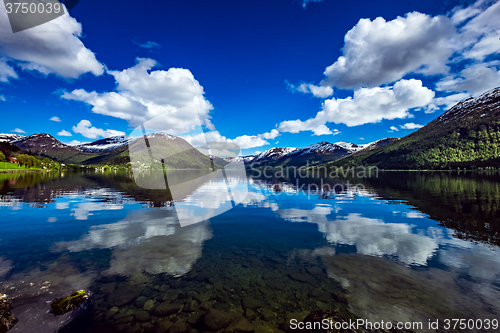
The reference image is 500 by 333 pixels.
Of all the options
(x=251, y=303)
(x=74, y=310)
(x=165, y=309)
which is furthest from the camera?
(x=251, y=303)

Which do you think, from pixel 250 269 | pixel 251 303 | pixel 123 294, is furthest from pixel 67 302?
pixel 250 269

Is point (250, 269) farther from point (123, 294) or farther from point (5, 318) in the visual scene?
point (5, 318)

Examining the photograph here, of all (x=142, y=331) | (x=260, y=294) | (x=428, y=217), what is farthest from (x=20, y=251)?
(x=428, y=217)

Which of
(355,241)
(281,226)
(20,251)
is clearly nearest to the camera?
(20,251)

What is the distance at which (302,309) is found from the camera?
11.1 m

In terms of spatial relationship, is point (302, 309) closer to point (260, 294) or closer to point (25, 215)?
point (260, 294)

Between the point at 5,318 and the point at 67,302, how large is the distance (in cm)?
211

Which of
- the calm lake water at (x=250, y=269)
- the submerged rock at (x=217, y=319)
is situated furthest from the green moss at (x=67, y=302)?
the submerged rock at (x=217, y=319)

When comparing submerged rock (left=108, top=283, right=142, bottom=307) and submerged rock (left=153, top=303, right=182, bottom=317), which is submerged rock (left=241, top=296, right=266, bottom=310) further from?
submerged rock (left=108, top=283, right=142, bottom=307)

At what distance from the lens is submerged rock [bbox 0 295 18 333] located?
9.01 m

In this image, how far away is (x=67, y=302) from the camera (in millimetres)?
10734

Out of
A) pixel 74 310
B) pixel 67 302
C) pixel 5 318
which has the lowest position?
pixel 74 310

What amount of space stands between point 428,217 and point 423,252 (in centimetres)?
1645

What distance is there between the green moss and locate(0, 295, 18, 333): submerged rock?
1.33 m
